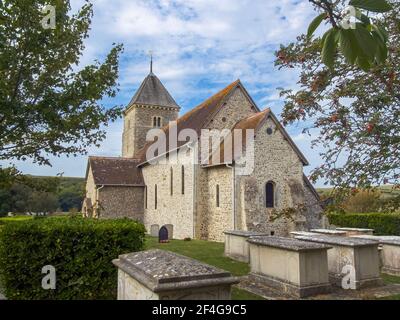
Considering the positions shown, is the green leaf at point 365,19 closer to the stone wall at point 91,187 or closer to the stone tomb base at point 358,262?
the stone tomb base at point 358,262

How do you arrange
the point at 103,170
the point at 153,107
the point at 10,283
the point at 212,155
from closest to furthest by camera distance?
the point at 10,283 < the point at 212,155 < the point at 103,170 < the point at 153,107

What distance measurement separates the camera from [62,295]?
709cm

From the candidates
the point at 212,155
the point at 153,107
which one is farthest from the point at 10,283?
the point at 153,107

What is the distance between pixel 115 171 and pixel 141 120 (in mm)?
8134

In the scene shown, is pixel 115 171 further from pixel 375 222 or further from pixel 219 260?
pixel 375 222

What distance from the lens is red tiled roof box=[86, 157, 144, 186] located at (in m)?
27.0

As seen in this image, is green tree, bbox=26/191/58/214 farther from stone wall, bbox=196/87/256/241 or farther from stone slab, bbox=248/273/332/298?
stone slab, bbox=248/273/332/298

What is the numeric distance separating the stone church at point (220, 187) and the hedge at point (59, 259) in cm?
690

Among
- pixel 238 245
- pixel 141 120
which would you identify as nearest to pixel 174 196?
pixel 238 245

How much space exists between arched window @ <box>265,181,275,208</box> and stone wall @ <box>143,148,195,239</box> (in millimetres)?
4306

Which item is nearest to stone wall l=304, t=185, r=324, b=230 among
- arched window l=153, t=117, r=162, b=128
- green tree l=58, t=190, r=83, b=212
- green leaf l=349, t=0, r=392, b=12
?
green leaf l=349, t=0, r=392, b=12

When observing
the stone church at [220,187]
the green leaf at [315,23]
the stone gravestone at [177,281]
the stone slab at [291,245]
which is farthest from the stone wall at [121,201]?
the green leaf at [315,23]
